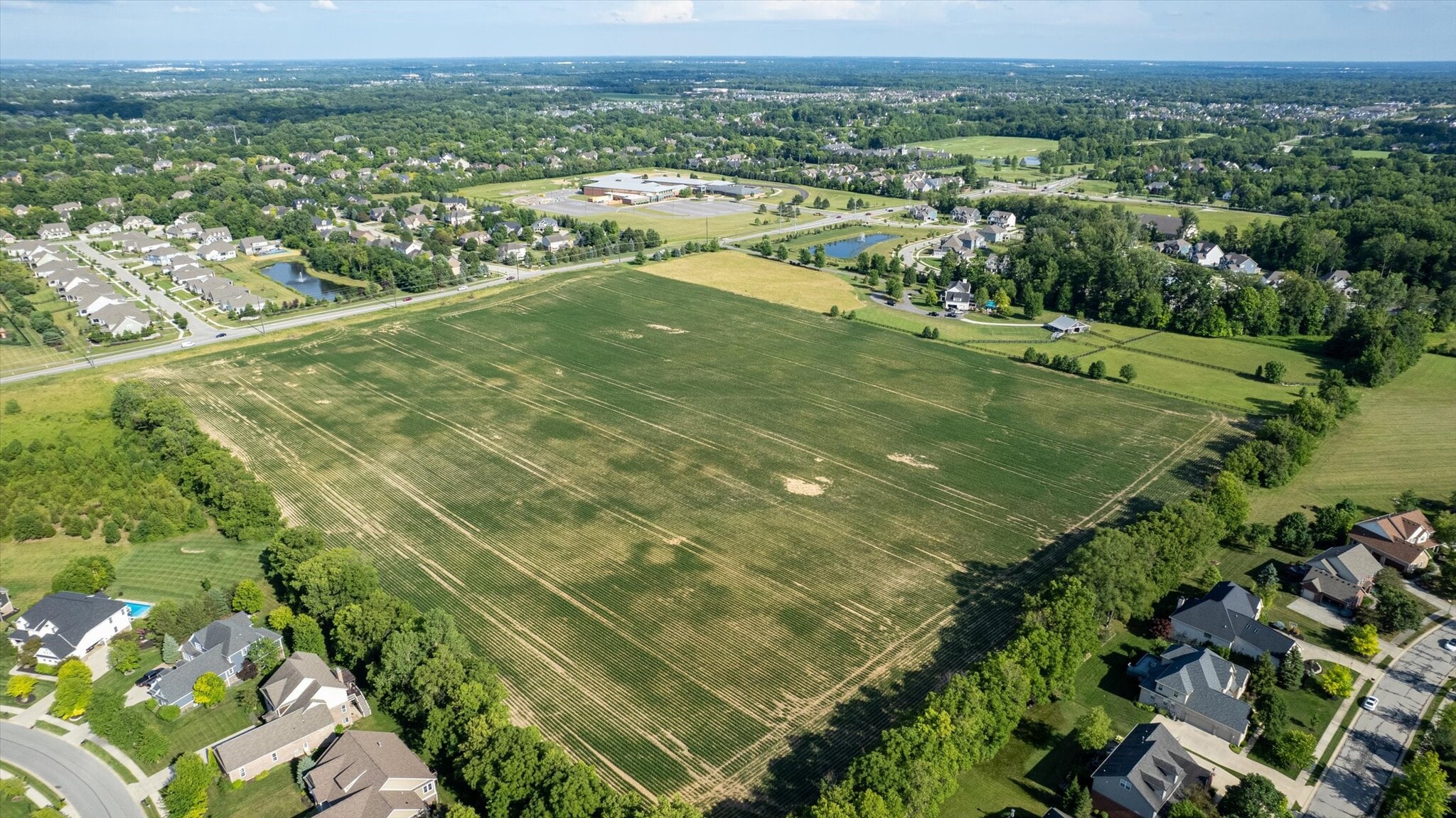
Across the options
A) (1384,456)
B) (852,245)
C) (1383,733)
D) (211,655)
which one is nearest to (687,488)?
(211,655)

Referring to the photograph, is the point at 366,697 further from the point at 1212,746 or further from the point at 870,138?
the point at 870,138

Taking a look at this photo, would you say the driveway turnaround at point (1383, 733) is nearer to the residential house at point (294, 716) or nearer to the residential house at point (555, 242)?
the residential house at point (294, 716)

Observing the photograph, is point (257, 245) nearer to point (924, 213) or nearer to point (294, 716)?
point (294, 716)

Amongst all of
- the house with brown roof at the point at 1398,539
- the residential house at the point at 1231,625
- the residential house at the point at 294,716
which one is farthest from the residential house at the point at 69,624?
the house with brown roof at the point at 1398,539

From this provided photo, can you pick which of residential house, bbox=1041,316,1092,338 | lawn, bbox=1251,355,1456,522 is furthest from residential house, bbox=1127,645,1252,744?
residential house, bbox=1041,316,1092,338

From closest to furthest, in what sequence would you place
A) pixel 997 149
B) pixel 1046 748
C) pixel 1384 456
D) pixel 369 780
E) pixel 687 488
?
pixel 369 780 < pixel 1046 748 < pixel 687 488 < pixel 1384 456 < pixel 997 149

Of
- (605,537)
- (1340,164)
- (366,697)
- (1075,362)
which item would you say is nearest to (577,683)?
(366,697)
